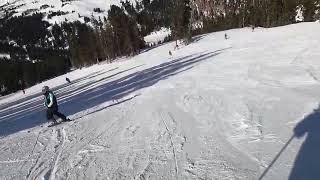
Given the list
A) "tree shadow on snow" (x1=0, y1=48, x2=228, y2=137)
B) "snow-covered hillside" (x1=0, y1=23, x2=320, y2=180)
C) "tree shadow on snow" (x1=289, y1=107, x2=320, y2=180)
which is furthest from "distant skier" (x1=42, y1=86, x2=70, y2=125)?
"tree shadow on snow" (x1=289, y1=107, x2=320, y2=180)

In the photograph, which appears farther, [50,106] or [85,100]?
[85,100]

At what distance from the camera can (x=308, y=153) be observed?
34.0 feet

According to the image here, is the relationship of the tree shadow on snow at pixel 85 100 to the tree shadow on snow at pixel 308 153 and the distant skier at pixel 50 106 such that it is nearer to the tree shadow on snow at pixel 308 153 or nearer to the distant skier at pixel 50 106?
the distant skier at pixel 50 106

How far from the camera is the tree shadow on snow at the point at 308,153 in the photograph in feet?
30.1

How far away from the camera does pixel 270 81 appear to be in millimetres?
22625

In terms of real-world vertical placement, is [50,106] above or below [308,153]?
above

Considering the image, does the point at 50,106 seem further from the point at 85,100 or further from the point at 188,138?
the point at 85,100

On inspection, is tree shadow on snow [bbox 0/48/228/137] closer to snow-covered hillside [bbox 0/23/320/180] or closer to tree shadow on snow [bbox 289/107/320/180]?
snow-covered hillside [bbox 0/23/320/180]

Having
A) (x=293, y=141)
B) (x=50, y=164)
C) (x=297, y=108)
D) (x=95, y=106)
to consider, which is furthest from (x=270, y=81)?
(x=50, y=164)

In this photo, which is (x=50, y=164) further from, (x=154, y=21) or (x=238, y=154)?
(x=154, y=21)

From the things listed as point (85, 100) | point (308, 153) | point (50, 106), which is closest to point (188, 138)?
point (308, 153)

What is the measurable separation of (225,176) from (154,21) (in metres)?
170

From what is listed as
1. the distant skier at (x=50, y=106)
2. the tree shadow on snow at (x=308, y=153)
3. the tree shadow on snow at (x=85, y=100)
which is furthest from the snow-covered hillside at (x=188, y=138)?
the tree shadow on snow at (x=85, y=100)

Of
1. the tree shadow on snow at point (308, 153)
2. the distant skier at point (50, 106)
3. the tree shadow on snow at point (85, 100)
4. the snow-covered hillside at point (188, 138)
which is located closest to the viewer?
the tree shadow on snow at point (308, 153)
